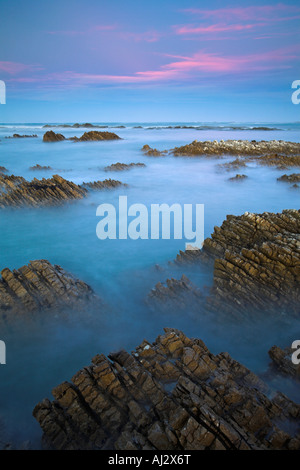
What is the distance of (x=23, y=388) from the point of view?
20.2 ft

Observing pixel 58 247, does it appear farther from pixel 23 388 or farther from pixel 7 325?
pixel 23 388

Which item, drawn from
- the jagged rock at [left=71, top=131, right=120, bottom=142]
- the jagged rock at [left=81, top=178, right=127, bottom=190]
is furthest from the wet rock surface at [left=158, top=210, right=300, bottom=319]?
the jagged rock at [left=71, top=131, right=120, bottom=142]

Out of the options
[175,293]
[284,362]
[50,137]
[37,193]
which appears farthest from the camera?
[50,137]

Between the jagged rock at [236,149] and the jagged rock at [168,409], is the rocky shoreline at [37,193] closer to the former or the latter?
the jagged rock at [168,409]

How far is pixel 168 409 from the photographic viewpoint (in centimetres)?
485

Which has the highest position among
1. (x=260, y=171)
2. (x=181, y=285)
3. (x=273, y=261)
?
(x=260, y=171)

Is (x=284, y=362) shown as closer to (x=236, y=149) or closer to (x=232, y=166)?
(x=232, y=166)

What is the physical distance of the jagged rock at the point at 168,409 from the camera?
431cm

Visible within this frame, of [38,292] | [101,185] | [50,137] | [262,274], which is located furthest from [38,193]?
[50,137]

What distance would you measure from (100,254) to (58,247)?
2.35 m

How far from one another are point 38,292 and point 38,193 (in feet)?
38.4

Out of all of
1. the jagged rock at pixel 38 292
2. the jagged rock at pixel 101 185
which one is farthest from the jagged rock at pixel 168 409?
the jagged rock at pixel 101 185
